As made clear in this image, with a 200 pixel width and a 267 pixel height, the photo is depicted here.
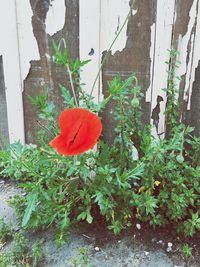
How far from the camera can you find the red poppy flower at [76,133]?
1536 mm

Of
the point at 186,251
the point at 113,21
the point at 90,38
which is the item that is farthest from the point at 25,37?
the point at 186,251

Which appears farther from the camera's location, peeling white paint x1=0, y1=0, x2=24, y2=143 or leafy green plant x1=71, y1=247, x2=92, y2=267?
peeling white paint x1=0, y1=0, x2=24, y2=143

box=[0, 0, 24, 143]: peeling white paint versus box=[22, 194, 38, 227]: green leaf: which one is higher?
box=[0, 0, 24, 143]: peeling white paint

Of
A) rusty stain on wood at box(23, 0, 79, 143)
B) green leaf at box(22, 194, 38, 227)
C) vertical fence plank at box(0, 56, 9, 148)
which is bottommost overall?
green leaf at box(22, 194, 38, 227)

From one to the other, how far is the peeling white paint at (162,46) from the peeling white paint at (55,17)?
0.46m

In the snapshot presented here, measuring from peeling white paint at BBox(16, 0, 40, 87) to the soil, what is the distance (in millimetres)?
824

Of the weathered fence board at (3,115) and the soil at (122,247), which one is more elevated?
the weathered fence board at (3,115)

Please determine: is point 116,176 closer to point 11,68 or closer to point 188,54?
point 188,54

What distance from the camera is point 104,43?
2.07 m

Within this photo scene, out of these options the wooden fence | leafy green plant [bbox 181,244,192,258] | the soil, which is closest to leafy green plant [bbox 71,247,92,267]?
the soil

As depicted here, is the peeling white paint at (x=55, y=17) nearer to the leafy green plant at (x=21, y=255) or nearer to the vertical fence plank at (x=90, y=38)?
the vertical fence plank at (x=90, y=38)

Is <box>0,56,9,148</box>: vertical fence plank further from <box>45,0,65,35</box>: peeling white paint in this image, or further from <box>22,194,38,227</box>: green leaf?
<box>22,194,38,227</box>: green leaf

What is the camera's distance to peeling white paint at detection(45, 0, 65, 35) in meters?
2.04

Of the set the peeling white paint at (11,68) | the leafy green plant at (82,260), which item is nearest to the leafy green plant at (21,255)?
the leafy green plant at (82,260)
